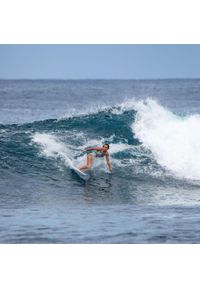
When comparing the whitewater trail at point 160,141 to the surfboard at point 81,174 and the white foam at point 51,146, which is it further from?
the surfboard at point 81,174

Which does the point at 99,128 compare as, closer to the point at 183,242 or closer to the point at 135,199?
the point at 135,199

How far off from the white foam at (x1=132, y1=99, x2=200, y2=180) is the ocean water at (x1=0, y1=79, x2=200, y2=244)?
0.9 inches

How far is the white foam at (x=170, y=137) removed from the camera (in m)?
12.4

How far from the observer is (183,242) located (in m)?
8.41

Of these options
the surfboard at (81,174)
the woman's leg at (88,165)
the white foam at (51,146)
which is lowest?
the surfboard at (81,174)

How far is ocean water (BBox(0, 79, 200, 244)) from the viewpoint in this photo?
8.85 meters

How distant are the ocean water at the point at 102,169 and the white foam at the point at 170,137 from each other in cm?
2

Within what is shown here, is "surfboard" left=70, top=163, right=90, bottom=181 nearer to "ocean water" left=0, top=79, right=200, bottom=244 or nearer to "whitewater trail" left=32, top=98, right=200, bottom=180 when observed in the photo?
"ocean water" left=0, top=79, right=200, bottom=244

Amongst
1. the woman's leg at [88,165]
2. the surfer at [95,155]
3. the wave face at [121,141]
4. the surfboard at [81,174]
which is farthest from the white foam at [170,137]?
the surfboard at [81,174]

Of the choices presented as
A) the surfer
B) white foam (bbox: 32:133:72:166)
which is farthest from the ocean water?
the surfer

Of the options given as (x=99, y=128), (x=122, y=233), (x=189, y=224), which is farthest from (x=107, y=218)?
(x=99, y=128)

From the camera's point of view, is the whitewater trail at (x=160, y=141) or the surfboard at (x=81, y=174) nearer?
the surfboard at (x=81, y=174)

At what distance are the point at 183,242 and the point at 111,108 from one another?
7199 mm

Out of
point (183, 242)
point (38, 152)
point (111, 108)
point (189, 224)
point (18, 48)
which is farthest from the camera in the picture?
point (111, 108)
